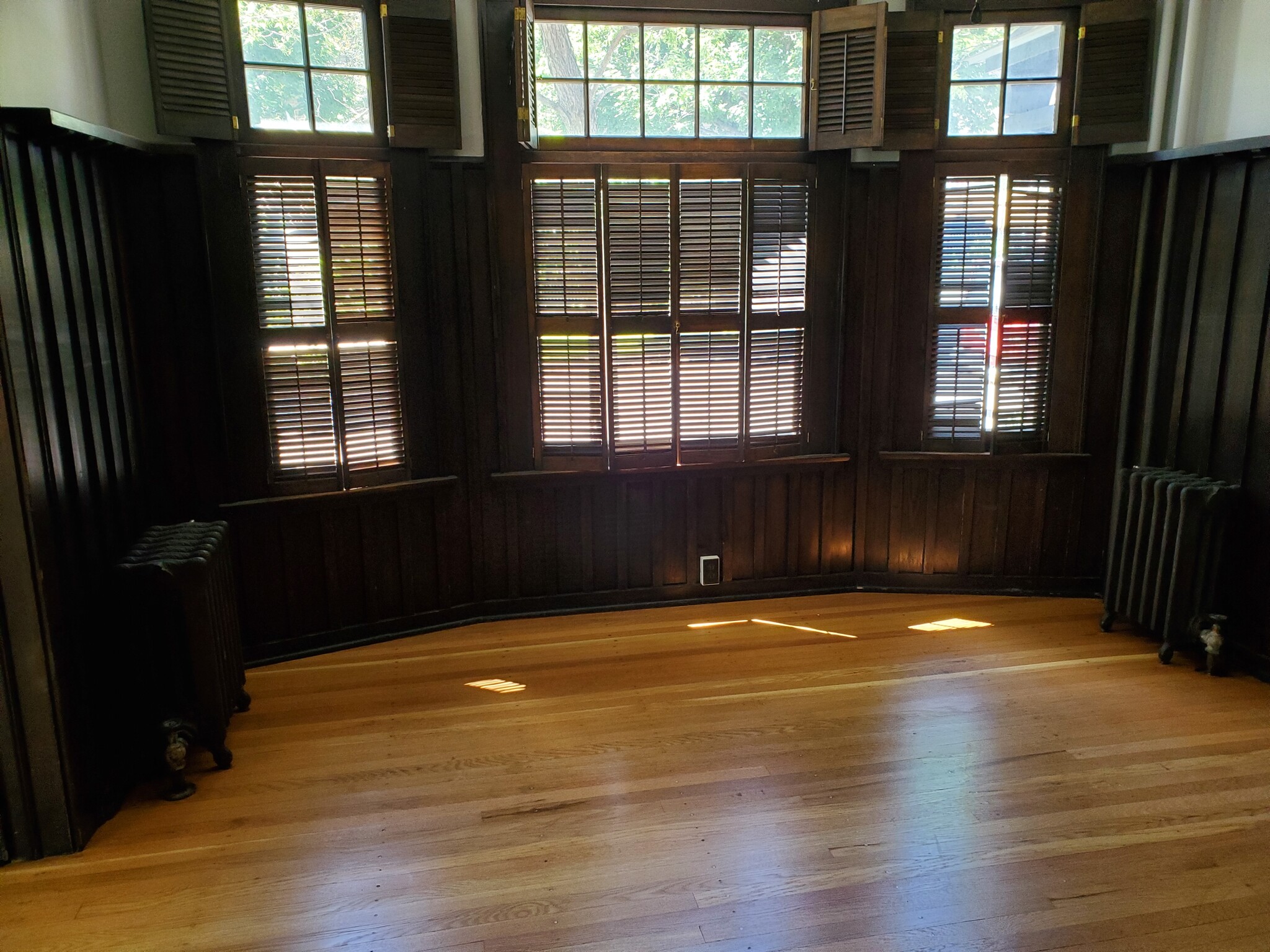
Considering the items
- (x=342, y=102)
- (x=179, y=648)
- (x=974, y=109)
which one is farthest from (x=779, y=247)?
(x=179, y=648)

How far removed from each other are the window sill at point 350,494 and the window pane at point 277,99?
64.7 inches

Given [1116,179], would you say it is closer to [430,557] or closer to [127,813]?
[430,557]

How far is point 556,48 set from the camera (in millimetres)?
4215

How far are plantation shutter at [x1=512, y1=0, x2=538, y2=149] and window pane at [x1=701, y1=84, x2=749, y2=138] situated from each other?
91 cm

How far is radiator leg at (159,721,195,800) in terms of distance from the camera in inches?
119

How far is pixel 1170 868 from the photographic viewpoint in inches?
102

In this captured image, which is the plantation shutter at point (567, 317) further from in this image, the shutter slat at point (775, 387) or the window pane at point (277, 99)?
the window pane at point (277, 99)

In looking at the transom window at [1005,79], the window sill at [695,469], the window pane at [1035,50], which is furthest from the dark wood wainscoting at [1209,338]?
the window sill at [695,469]

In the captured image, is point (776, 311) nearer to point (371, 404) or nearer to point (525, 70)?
point (525, 70)

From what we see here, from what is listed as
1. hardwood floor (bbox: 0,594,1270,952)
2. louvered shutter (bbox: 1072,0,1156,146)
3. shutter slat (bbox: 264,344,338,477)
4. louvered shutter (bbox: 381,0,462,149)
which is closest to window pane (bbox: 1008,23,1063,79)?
louvered shutter (bbox: 1072,0,1156,146)

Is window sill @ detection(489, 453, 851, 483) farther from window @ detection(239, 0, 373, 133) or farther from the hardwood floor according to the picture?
window @ detection(239, 0, 373, 133)

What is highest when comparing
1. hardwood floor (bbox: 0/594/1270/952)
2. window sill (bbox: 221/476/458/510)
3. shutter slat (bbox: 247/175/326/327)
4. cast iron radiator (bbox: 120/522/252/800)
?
shutter slat (bbox: 247/175/326/327)

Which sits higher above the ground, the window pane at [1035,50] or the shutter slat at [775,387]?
the window pane at [1035,50]

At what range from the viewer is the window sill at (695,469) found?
4523 mm
